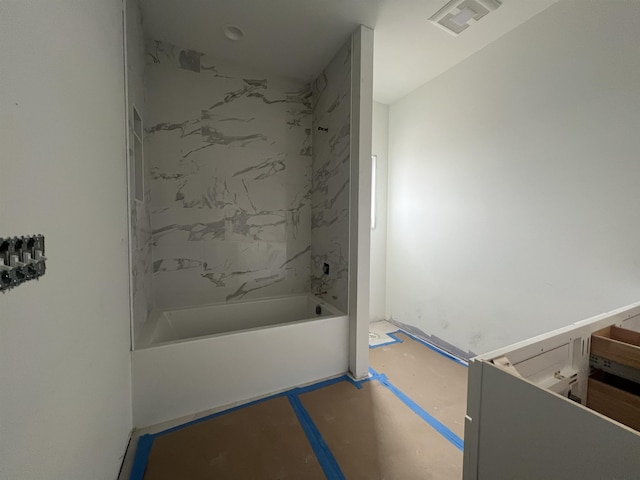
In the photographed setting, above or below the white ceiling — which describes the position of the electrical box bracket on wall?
below

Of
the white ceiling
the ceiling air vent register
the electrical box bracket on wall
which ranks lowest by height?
the electrical box bracket on wall

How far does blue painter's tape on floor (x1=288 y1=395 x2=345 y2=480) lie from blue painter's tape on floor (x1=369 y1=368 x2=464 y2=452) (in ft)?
2.22

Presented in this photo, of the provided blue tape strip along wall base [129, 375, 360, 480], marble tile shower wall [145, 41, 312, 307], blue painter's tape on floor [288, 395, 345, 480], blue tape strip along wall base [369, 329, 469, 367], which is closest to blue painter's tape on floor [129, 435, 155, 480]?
blue tape strip along wall base [129, 375, 360, 480]

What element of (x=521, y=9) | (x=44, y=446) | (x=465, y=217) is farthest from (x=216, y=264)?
(x=521, y=9)

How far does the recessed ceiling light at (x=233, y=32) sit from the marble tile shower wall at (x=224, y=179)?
366mm

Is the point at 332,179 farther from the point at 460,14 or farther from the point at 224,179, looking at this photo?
the point at 460,14

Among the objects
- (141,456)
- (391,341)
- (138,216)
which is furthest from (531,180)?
(141,456)

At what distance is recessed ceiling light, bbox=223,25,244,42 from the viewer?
1955 millimetres

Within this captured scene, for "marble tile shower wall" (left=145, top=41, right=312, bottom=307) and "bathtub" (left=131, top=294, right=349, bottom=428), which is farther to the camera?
"marble tile shower wall" (left=145, top=41, right=312, bottom=307)

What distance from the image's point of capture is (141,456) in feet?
4.36

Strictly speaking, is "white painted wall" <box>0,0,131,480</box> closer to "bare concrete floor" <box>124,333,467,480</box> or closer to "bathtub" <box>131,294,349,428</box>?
"bathtub" <box>131,294,349,428</box>

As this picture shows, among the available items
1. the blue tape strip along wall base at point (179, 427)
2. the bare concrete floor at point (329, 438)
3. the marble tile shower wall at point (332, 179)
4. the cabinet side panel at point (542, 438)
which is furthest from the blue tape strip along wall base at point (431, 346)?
the cabinet side panel at point (542, 438)

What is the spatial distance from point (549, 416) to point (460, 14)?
2.43 meters

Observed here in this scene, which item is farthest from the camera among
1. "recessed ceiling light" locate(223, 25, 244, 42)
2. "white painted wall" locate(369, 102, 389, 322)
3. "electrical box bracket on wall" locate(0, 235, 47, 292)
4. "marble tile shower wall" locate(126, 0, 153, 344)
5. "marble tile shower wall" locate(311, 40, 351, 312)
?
"white painted wall" locate(369, 102, 389, 322)
